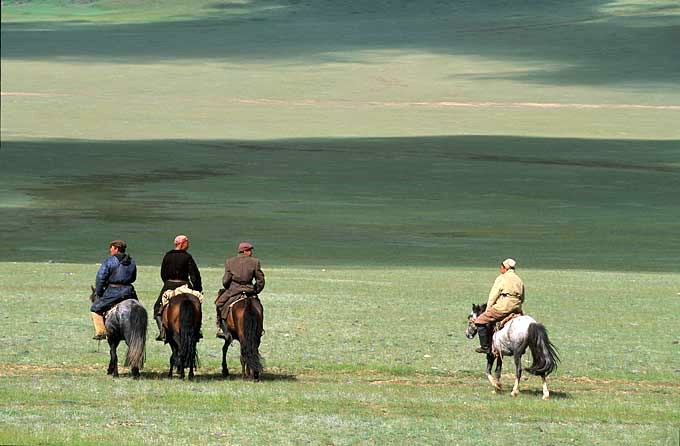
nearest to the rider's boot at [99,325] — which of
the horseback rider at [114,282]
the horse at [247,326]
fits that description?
the horseback rider at [114,282]

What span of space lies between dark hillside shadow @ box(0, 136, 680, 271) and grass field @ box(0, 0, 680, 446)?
0.80 feet

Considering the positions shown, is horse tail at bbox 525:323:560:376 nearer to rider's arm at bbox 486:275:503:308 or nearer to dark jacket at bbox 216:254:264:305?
rider's arm at bbox 486:275:503:308

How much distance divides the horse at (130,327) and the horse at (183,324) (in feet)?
1.13

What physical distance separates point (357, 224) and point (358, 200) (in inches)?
373

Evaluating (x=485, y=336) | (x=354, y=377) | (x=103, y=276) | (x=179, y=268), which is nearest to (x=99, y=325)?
(x=103, y=276)

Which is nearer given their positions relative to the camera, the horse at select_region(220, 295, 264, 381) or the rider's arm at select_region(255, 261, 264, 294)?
the horse at select_region(220, 295, 264, 381)

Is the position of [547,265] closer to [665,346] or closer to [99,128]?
[665,346]

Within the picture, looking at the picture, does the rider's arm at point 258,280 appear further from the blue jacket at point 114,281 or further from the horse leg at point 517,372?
the horse leg at point 517,372

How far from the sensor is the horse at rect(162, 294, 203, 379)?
65.7 feet

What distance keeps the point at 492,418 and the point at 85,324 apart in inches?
462

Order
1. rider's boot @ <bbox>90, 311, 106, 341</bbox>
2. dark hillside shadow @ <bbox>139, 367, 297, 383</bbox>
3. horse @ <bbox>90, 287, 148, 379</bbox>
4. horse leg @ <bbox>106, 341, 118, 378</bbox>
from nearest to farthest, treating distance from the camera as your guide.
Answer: horse @ <bbox>90, 287, 148, 379</bbox> → rider's boot @ <bbox>90, 311, 106, 341</bbox> → horse leg @ <bbox>106, 341, 118, 378</bbox> → dark hillside shadow @ <bbox>139, 367, 297, 383</bbox>

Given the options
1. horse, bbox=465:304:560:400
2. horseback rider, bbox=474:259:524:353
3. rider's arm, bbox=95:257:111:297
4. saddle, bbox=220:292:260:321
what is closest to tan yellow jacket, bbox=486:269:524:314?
horseback rider, bbox=474:259:524:353

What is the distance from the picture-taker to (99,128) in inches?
4035

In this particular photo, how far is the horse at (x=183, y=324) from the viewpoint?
20.0 m
